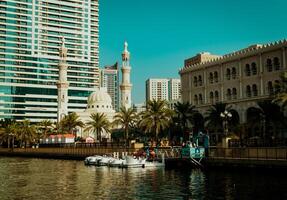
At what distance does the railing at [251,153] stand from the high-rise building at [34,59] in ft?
458

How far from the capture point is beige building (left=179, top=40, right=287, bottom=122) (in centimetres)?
7546

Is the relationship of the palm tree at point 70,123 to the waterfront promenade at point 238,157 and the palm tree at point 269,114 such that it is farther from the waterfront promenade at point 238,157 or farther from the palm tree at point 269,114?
the palm tree at point 269,114

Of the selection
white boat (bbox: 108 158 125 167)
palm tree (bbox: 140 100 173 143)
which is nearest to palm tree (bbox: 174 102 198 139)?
→ palm tree (bbox: 140 100 173 143)

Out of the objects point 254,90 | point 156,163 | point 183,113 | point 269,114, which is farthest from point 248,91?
point 156,163

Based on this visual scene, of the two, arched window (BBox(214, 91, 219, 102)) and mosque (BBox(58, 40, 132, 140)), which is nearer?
arched window (BBox(214, 91, 219, 102))

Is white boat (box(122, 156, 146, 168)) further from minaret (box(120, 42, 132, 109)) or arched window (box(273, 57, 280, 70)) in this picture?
minaret (box(120, 42, 132, 109))

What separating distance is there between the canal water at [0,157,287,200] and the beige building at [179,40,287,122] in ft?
104

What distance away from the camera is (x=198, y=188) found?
117ft

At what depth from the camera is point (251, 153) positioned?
154ft

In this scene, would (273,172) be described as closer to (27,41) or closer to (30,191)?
(30,191)

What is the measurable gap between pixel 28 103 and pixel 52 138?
276 feet

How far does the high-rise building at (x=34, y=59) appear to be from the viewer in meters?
182

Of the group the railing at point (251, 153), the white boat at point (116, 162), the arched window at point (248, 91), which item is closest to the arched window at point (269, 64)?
the arched window at point (248, 91)

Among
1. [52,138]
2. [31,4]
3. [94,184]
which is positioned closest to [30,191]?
[94,184]
